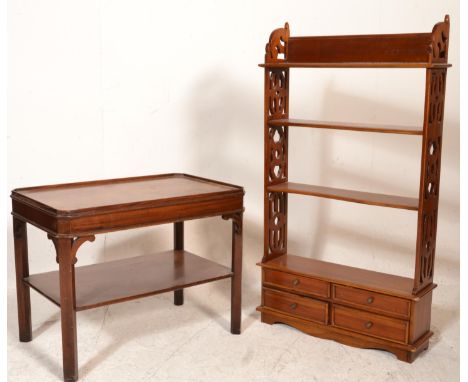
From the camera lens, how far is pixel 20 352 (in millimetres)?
3824

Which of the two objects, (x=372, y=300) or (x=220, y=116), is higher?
(x=220, y=116)

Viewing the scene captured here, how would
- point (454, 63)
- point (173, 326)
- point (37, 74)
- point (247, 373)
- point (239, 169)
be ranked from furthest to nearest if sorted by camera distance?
1. point (239, 169)
2. point (454, 63)
3. point (37, 74)
4. point (173, 326)
5. point (247, 373)

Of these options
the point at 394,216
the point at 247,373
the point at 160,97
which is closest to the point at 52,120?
the point at 160,97

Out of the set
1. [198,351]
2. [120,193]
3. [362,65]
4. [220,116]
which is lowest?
[198,351]

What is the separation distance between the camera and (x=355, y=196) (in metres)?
3.94

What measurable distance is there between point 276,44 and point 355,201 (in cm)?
105

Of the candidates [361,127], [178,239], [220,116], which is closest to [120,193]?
[178,239]

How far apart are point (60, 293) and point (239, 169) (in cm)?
226

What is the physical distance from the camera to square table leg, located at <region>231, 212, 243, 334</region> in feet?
13.2

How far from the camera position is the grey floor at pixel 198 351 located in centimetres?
362

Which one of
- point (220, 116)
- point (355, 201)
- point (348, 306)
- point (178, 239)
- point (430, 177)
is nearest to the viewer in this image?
point (430, 177)

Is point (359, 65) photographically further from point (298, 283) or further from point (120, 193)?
point (120, 193)

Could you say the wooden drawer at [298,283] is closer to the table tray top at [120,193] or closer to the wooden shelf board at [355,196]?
the wooden shelf board at [355,196]

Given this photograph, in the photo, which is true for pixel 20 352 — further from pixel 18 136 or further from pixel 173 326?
pixel 18 136
